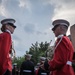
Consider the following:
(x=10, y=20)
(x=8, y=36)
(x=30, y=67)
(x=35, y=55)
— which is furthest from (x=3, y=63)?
(x=35, y=55)

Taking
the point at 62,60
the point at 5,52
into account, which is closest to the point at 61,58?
the point at 62,60

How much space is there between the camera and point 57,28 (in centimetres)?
571

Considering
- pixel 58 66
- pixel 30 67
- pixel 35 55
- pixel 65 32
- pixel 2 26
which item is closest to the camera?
pixel 58 66

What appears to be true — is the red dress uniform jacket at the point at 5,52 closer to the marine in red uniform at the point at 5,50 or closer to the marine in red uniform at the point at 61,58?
the marine in red uniform at the point at 5,50

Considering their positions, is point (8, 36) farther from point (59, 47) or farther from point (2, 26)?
point (59, 47)

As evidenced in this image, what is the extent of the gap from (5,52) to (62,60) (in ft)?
4.14

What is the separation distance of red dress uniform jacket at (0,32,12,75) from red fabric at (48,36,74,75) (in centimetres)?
96

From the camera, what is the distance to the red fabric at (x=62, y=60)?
208 inches

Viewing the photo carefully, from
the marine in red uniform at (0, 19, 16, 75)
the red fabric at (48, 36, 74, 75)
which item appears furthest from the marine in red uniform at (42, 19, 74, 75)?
the marine in red uniform at (0, 19, 16, 75)

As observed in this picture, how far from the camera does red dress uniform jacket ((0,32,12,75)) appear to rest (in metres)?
5.74

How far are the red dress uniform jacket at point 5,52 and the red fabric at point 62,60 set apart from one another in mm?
963

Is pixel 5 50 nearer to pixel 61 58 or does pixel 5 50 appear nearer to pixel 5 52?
pixel 5 52

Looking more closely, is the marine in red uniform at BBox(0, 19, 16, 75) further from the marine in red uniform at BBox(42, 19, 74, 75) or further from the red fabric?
the red fabric

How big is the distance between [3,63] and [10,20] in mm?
1151
